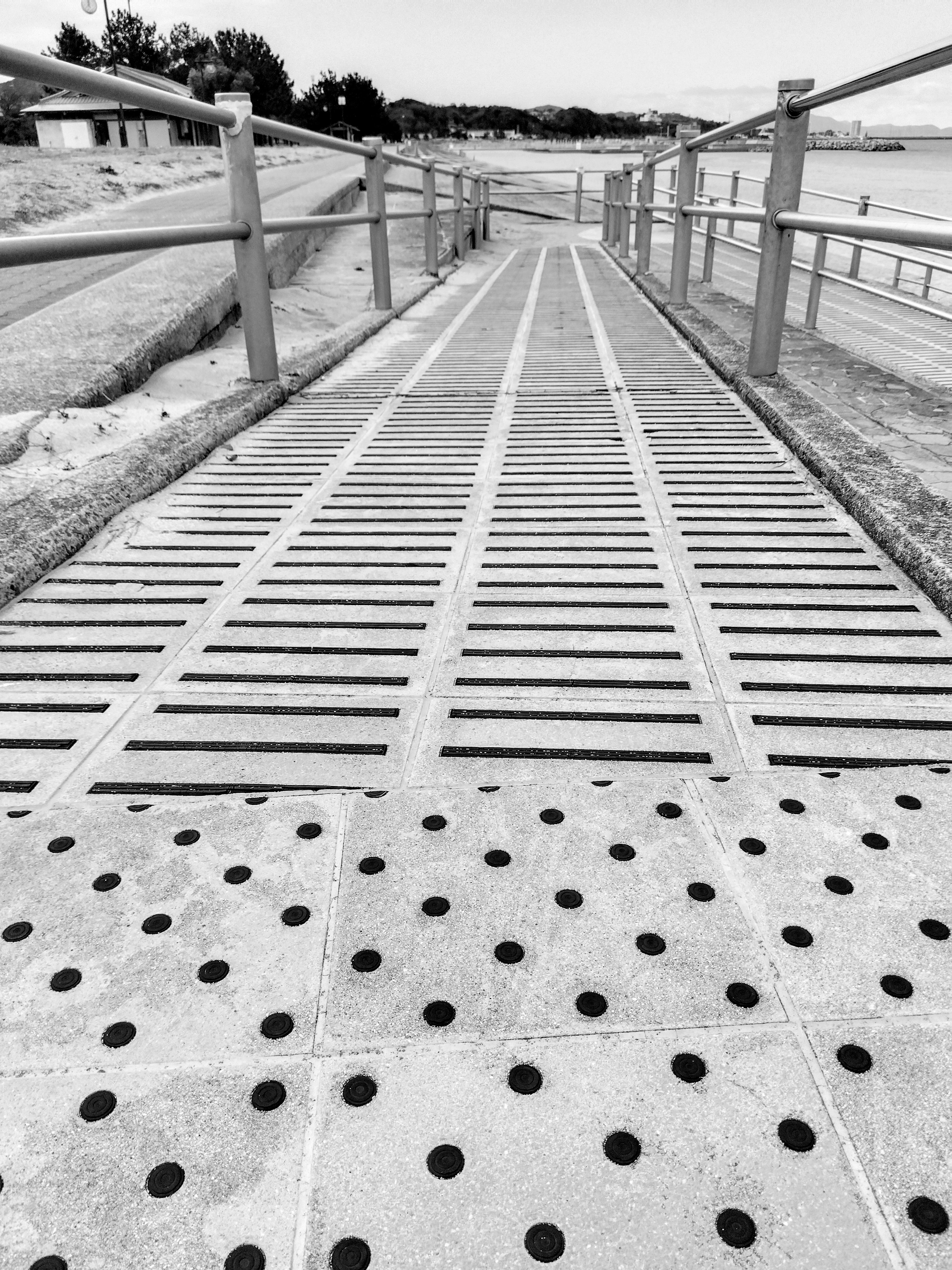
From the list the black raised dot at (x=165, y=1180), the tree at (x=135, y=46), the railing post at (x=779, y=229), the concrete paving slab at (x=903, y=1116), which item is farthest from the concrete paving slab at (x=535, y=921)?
Answer: the tree at (x=135, y=46)

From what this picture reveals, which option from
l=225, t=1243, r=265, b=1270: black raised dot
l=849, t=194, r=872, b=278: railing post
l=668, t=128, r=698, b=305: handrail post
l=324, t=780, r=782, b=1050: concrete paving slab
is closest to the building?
l=849, t=194, r=872, b=278: railing post

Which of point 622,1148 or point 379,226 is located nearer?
point 622,1148

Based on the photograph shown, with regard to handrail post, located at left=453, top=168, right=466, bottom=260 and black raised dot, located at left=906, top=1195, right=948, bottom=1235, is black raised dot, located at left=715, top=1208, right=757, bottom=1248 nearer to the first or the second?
black raised dot, located at left=906, top=1195, right=948, bottom=1235

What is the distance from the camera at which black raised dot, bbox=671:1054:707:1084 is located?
43.8 inches

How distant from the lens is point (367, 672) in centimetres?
215

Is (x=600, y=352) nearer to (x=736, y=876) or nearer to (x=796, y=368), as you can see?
(x=796, y=368)

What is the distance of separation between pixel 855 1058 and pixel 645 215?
10.7 metres

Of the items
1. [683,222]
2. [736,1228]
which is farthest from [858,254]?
[736,1228]

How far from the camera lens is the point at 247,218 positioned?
441cm

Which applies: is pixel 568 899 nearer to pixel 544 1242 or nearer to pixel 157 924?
pixel 544 1242

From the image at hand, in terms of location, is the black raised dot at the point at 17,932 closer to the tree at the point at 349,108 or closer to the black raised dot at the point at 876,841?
the black raised dot at the point at 876,841

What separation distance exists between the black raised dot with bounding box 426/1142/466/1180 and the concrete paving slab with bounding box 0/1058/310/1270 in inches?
5.9

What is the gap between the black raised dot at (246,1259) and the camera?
931 mm

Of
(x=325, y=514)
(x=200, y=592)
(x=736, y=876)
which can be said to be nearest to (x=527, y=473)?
(x=325, y=514)
